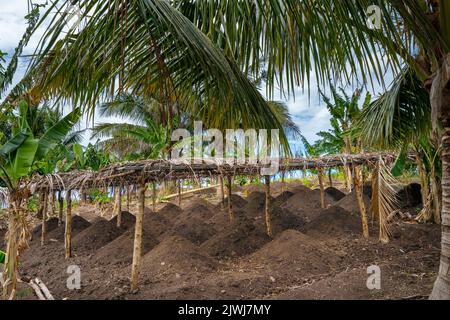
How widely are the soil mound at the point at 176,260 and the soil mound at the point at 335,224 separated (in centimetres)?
306

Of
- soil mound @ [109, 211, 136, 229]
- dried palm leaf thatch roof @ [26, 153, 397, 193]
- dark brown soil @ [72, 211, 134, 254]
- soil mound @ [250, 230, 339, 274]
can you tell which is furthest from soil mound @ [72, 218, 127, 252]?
soil mound @ [250, 230, 339, 274]

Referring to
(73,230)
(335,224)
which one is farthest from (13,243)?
(73,230)

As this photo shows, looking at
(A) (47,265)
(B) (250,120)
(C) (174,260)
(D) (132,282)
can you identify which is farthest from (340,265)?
(A) (47,265)

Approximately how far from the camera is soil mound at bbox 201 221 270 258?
25.9ft

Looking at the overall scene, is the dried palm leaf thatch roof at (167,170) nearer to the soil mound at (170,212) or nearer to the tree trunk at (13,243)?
the tree trunk at (13,243)

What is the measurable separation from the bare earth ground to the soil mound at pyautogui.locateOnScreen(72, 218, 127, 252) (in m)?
0.03

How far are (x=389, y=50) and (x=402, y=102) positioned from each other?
316cm

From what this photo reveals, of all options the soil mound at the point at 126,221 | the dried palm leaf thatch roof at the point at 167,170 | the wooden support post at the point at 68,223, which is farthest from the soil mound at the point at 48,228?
the dried palm leaf thatch roof at the point at 167,170

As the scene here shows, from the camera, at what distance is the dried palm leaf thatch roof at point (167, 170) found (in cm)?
641

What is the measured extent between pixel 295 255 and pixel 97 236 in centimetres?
578

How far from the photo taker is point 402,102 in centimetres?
507

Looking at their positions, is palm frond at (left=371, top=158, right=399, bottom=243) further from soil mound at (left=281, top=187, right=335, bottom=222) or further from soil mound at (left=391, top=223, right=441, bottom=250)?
soil mound at (left=281, top=187, right=335, bottom=222)

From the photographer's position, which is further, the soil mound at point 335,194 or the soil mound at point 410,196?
the soil mound at point 335,194

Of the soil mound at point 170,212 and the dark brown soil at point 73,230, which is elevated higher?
the soil mound at point 170,212
